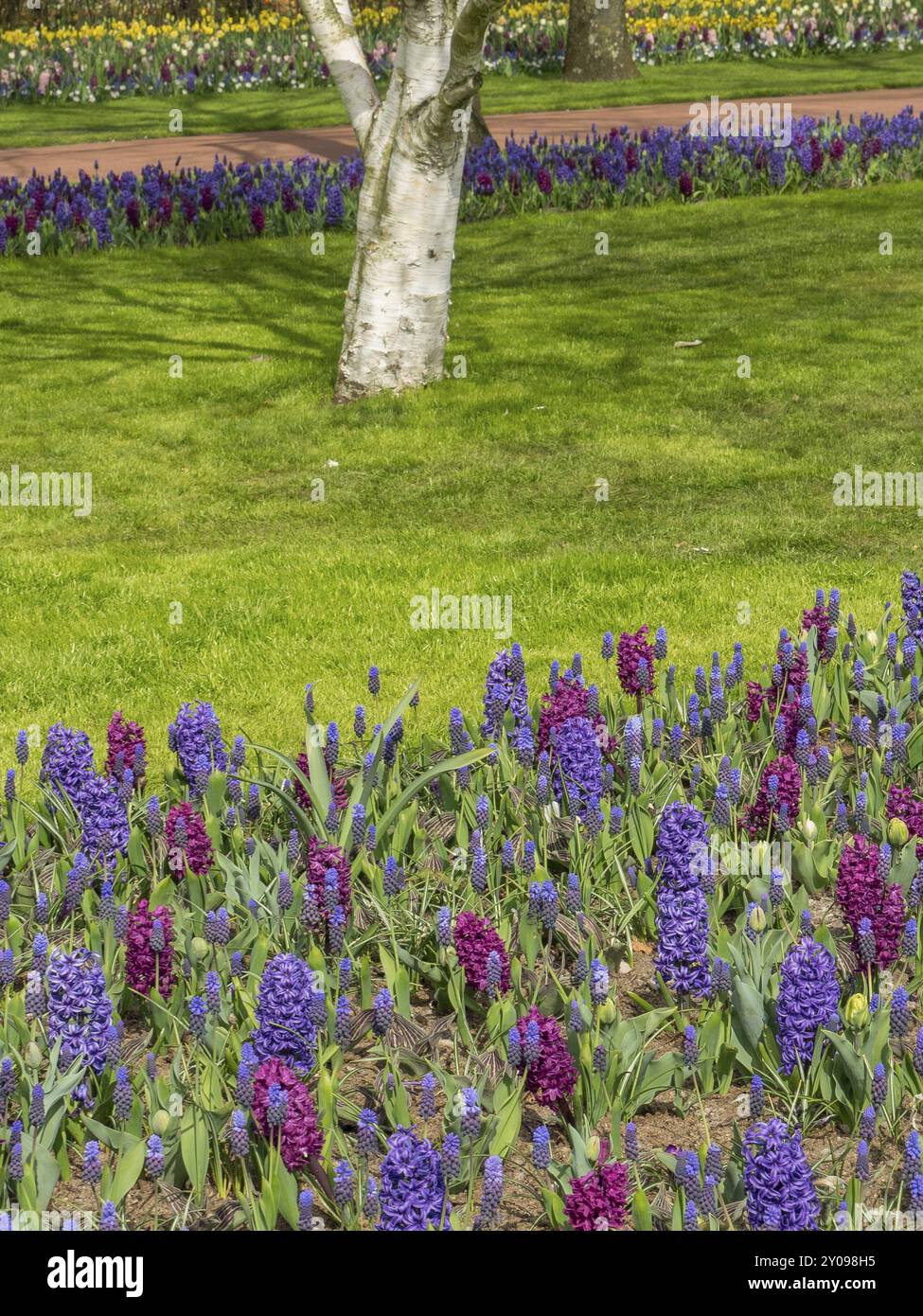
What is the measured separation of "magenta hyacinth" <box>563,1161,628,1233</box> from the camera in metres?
2.94

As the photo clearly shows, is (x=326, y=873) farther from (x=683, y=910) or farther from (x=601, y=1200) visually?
(x=601, y=1200)

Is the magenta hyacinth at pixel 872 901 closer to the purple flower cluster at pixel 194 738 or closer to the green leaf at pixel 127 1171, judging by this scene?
the green leaf at pixel 127 1171

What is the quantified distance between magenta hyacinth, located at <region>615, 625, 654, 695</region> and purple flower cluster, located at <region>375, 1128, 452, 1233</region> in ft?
9.05

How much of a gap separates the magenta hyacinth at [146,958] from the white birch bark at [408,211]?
21.2ft

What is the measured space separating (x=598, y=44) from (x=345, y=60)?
13628 mm

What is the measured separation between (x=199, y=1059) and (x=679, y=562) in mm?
4889

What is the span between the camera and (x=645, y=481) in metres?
9.21

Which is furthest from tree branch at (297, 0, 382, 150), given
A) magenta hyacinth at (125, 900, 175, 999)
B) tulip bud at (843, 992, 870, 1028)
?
tulip bud at (843, 992, 870, 1028)

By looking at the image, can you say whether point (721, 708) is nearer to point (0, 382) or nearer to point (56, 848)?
point (56, 848)

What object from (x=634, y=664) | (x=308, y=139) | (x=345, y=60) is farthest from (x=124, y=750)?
(x=308, y=139)

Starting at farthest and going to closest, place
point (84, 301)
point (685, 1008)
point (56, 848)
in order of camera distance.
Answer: point (84, 301)
point (56, 848)
point (685, 1008)

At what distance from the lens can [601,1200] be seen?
294cm

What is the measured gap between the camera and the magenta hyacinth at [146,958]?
13.0 feet
